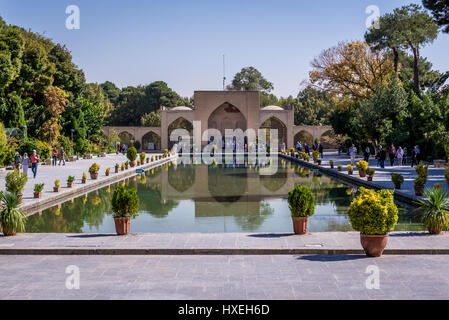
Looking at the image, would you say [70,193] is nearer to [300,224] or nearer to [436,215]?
[300,224]

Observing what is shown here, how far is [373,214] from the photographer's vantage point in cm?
612

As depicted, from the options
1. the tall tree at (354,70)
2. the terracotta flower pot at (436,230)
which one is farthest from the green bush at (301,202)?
the tall tree at (354,70)

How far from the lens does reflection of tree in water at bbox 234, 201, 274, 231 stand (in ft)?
30.2

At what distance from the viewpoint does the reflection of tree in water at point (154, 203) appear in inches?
439

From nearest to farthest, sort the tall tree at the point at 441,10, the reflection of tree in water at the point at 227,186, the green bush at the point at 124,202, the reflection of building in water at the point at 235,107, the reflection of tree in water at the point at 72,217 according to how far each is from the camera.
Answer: the green bush at the point at 124,202
the reflection of tree in water at the point at 72,217
the reflection of tree in water at the point at 227,186
the tall tree at the point at 441,10
the reflection of building in water at the point at 235,107

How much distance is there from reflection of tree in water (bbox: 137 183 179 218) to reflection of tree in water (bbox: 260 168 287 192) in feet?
11.4

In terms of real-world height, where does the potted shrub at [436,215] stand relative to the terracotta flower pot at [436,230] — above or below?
A: above

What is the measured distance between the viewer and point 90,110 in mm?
35062

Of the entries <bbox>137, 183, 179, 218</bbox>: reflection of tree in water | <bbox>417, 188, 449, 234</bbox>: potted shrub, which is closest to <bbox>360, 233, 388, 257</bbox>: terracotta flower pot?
<bbox>417, 188, 449, 234</bbox>: potted shrub

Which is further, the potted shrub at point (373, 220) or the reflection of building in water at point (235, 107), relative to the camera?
the reflection of building in water at point (235, 107)

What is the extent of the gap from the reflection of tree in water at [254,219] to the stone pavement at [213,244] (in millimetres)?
1594

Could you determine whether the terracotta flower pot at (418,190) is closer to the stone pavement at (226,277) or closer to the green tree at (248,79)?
the stone pavement at (226,277)

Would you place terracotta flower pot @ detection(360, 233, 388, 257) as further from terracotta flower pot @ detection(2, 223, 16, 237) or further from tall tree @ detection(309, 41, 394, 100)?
tall tree @ detection(309, 41, 394, 100)
